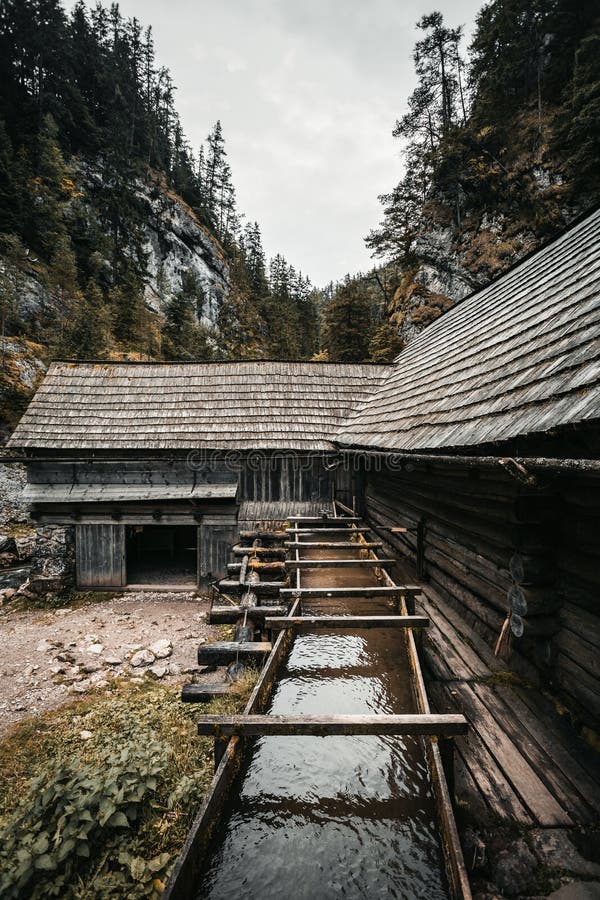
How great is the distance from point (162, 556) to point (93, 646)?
7199mm

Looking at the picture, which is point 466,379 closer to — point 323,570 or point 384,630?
point 384,630

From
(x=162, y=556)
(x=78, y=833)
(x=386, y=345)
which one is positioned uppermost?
(x=386, y=345)

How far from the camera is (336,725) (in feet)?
7.75

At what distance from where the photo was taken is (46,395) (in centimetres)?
1232

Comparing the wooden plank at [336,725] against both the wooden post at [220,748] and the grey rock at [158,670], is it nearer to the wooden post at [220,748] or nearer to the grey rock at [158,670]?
the wooden post at [220,748]

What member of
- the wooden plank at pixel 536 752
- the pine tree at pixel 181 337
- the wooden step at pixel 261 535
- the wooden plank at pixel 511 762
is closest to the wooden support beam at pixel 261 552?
the wooden step at pixel 261 535

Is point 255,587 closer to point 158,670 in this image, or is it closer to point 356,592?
point 356,592

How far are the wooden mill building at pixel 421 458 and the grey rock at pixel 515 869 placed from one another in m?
1.16

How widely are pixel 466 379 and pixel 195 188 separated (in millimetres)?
62051

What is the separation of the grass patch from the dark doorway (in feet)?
24.8

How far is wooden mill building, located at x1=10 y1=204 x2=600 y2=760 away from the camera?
291 centimetres

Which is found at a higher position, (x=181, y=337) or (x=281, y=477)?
(x=181, y=337)

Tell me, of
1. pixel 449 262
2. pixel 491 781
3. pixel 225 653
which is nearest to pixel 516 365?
pixel 491 781

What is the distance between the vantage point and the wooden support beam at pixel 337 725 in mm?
2297
